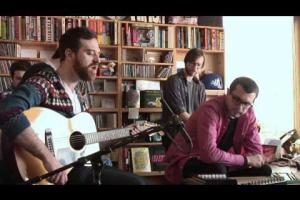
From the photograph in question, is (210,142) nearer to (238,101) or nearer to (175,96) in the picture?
(238,101)

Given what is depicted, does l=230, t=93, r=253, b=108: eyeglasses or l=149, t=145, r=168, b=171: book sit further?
l=149, t=145, r=168, b=171: book

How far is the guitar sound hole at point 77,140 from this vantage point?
1637 millimetres

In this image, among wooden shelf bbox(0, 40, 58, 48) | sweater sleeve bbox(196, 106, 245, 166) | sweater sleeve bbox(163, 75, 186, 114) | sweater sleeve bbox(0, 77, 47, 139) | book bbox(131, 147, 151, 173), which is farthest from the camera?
book bbox(131, 147, 151, 173)

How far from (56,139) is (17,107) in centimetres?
24

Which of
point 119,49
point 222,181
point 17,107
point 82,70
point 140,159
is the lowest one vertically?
point 140,159

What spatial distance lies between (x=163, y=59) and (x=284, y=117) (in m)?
1.54

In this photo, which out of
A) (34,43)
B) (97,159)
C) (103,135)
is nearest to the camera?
(97,159)

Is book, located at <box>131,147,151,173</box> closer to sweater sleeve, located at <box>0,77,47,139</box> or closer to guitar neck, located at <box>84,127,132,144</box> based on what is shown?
guitar neck, located at <box>84,127,132,144</box>

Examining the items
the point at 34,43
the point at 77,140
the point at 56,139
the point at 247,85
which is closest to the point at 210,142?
the point at 247,85

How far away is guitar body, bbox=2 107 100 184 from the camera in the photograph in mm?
1475

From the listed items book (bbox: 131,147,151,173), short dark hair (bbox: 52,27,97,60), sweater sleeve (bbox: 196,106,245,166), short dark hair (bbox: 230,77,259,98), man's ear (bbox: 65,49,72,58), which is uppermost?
short dark hair (bbox: 52,27,97,60)

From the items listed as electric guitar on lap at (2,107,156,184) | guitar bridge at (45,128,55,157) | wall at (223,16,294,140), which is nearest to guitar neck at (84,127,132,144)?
electric guitar on lap at (2,107,156,184)

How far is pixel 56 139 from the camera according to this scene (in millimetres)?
1575
